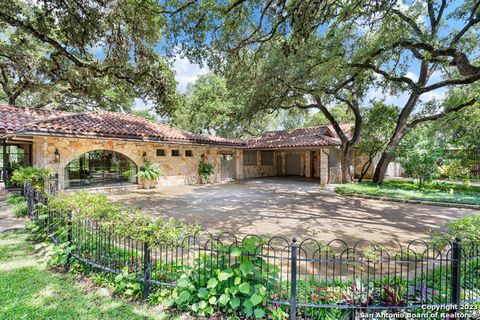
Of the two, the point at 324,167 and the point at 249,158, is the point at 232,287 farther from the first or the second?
the point at 249,158

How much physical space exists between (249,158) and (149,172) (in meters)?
9.88

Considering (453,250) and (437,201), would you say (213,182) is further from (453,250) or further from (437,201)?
(453,250)

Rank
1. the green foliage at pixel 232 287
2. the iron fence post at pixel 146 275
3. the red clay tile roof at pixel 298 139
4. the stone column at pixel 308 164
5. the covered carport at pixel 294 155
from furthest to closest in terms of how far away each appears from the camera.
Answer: the stone column at pixel 308 164
the covered carport at pixel 294 155
the red clay tile roof at pixel 298 139
the iron fence post at pixel 146 275
the green foliage at pixel 232 287

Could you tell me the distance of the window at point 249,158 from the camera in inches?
810

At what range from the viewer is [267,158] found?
22438 millimetres

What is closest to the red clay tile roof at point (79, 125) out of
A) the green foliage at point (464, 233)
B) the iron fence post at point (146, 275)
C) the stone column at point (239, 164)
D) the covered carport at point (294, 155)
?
the stone column at point (239, 164)

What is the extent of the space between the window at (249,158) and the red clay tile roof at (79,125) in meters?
6.15

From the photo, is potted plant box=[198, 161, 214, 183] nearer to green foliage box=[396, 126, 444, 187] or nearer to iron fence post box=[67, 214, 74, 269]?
green foliage box=[396, 126, 444, 187]

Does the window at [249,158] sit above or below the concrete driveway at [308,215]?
above

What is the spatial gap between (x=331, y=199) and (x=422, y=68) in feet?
29.8

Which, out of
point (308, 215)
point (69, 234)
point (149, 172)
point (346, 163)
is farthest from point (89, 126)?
point (346, 163)

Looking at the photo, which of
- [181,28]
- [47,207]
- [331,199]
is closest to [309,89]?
A: [331,199]

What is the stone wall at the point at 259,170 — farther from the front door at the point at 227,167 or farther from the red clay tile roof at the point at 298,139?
the red clay tile roof at the point at 298,139

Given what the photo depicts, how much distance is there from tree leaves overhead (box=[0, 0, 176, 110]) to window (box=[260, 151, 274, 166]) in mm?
11784
